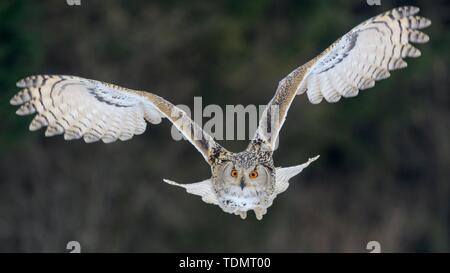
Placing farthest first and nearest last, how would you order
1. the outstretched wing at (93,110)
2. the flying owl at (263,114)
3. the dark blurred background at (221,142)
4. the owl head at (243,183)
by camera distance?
the dark blurred background at (221,142), the outstretched wing at (93,110), the flying owl at (263,114), the owl head at (243,183)

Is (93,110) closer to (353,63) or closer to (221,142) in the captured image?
(353,63)

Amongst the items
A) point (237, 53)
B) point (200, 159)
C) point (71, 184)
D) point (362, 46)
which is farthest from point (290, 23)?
point (362, 46)

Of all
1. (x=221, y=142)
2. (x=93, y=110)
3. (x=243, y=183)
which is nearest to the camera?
(x=243, y=183)

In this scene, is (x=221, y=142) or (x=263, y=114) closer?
(x=263, y=114)

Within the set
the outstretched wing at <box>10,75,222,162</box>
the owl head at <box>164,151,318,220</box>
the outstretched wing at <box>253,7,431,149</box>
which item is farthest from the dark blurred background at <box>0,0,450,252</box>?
the owl head at <box>164,151,318,220</box>

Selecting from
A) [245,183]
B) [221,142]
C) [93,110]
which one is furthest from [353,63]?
[221,142]

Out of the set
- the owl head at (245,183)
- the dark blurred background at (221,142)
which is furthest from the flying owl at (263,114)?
the dark blurred background at (221,142)

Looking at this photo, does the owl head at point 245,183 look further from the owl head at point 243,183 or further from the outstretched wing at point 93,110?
the outstretched wing at point 93,110
